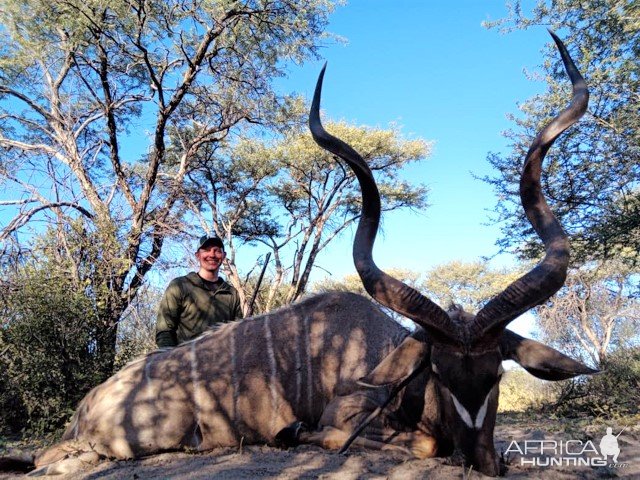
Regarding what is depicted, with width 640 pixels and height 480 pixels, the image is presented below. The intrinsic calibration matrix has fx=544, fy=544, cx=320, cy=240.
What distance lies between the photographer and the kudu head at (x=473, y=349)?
2.48m

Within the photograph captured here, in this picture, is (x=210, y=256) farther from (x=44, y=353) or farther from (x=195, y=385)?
(x=44, y=353)

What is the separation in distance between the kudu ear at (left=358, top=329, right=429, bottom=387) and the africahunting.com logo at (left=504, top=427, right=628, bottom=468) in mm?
701

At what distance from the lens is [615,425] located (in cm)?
393

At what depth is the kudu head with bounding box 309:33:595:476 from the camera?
2477 mm

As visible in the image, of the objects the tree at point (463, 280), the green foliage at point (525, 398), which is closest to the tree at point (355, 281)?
the tree at point (463, 280)

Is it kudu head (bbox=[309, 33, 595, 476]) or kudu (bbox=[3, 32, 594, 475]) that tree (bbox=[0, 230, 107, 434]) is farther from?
kudu head (bbox=[309, 33, 595, 476])

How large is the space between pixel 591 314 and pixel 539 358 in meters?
12.7

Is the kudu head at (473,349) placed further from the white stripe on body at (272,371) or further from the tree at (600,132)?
the tree at (600,132)

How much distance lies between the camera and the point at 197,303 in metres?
4.63

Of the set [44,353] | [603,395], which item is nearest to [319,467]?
[44,353]

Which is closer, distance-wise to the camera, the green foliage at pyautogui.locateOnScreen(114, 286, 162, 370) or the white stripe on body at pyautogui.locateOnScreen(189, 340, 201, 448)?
the white stripe on body at pyautogui.locateOnScreen(189, 340, 201, 448)

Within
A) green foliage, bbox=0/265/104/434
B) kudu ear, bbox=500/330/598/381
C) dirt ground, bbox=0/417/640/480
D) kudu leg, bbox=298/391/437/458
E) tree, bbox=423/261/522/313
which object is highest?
tree, bbox=423/261/522/313

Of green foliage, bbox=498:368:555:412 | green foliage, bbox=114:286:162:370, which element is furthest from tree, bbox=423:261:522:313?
green foliage, bbox=114:286:162:370

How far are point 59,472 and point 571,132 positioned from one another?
→ 24.1 ft
